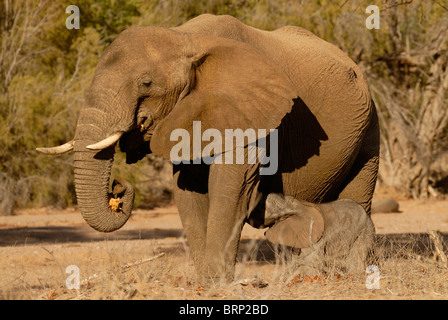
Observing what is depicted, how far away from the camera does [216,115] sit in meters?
6.53

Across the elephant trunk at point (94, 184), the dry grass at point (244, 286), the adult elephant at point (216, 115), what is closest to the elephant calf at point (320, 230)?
the adult elephant at point (216, 115)

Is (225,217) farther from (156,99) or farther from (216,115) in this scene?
(156,99)

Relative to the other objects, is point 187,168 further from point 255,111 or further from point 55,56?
point 55,56

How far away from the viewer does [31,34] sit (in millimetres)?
17906

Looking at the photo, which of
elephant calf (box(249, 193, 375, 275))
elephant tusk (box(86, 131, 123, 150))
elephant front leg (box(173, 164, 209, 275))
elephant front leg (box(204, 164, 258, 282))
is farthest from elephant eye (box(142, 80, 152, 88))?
elephant calf (box(249, 193, 375, 275))

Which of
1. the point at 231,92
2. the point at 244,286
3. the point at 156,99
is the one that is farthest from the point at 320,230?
the point at 156,99

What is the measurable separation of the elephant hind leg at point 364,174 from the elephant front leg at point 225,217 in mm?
1999

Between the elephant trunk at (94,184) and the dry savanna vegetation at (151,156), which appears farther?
the dry savanna vegetation at (151,156)

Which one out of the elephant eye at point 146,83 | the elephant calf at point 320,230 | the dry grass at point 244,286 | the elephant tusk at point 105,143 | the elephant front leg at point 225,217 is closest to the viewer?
the dry grass at point 244,286

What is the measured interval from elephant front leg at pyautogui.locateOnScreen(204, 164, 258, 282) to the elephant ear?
232 mm

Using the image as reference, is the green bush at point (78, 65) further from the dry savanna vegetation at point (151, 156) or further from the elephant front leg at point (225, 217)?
the elephant front leg at point (225, 217)

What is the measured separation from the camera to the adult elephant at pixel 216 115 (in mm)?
6160

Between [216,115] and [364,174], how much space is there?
2.35m

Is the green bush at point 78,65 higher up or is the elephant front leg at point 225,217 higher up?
the green bush at point 78,65
